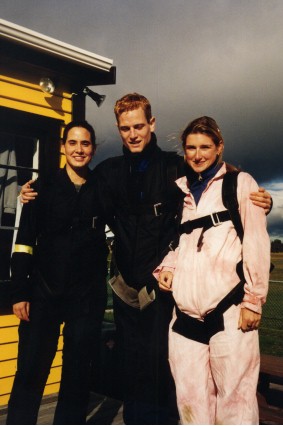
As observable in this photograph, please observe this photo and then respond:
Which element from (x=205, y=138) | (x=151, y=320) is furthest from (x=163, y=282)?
(x=205, y=138)

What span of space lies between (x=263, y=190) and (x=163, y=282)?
2.47ft

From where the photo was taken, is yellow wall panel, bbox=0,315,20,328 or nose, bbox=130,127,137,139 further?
yellow wall panel, bbox=0,315,20,328

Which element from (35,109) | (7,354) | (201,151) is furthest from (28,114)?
(201,151)

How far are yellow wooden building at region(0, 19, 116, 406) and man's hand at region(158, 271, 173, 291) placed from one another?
2.67 meters

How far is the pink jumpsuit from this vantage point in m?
2.28

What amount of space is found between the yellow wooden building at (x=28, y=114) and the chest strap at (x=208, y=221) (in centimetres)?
287

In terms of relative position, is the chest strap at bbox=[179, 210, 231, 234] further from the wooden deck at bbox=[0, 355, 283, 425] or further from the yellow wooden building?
the yellow wooden building

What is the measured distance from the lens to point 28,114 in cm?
503

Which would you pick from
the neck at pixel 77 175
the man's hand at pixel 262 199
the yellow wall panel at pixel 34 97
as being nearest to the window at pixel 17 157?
the yellow wall panel at pixel 34 97

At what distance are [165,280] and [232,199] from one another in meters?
0.60

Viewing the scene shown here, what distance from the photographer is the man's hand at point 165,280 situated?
2.54 meters

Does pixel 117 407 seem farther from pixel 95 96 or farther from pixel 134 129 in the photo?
pixel 95 96

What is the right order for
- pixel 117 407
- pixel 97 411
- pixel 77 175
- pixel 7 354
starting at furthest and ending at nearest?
pixel 7 354
pixel 117 407
pixel 97 411
pixel 77 175

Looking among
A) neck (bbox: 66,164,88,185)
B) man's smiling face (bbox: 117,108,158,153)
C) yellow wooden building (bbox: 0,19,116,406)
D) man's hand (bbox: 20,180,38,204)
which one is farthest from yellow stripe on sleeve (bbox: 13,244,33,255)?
yellow wooden building (bbox: 0,19,116,406)
